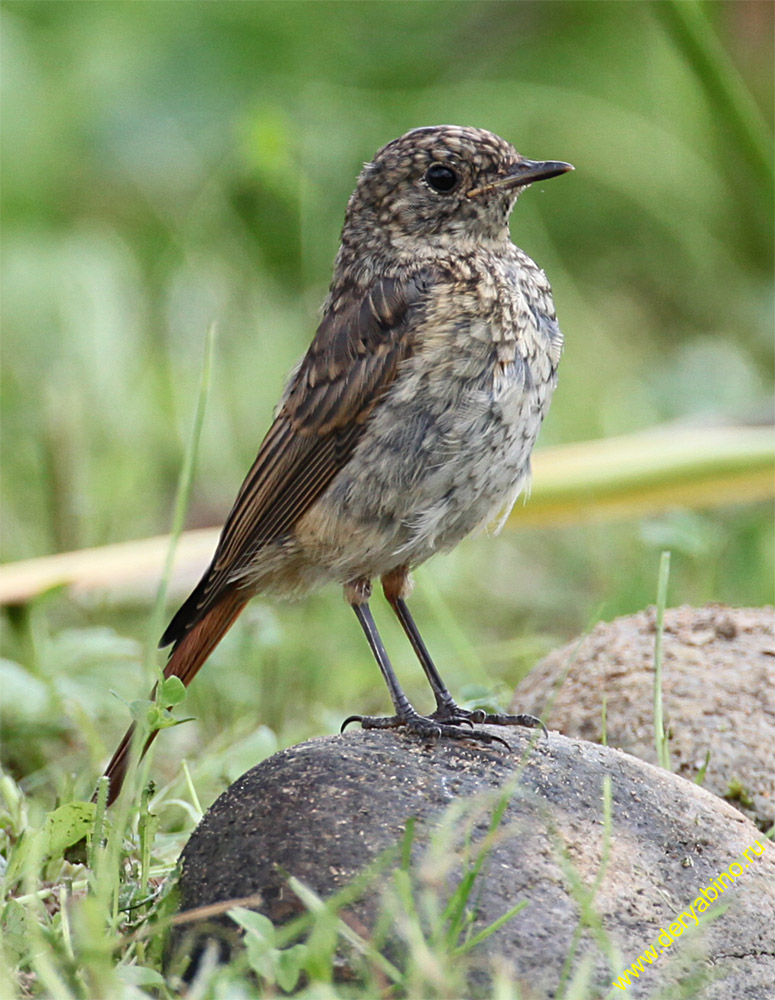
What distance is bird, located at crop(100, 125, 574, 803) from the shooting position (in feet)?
11.0

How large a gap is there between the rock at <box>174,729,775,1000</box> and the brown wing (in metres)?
0.73

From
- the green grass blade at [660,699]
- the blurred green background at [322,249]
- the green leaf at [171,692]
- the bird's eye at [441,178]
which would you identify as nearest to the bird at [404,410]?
the bird's eye at [441,178]

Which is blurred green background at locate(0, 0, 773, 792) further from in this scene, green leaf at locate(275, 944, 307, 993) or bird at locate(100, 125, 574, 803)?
green leaf at locate(275, 944, 307, 993)

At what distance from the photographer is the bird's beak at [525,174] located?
3562mm

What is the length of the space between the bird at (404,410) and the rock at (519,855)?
341 millimetres

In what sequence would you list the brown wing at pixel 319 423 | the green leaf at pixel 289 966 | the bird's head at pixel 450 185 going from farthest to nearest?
the bird's head at pixel 450 185 < the brown wing at pixel 319 423 < the green leaf at pixel 289 966

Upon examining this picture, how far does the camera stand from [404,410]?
3393mm

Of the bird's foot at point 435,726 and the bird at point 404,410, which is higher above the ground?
the bird at point 404,410

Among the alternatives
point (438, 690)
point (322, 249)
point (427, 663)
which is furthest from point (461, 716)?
point (322, 249)

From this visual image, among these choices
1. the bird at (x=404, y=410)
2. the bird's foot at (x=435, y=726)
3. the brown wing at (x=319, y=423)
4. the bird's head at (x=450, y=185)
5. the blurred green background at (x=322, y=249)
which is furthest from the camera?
the blurred green background at (x=322, y=249)

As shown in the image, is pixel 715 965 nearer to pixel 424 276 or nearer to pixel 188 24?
pixel 424 276

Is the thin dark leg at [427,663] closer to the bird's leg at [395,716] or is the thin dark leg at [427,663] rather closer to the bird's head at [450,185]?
the bird's leg at [395,716]

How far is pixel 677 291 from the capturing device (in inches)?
328

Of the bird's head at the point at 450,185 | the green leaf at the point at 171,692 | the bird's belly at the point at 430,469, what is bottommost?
the green leaf at the point at 171,692
